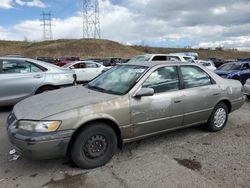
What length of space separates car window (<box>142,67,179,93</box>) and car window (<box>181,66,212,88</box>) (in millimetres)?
218

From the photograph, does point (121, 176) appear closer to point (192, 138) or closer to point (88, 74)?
point (192, 138)

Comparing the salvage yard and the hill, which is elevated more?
the hill

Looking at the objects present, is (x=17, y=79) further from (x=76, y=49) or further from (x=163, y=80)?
(x=76, y=49)

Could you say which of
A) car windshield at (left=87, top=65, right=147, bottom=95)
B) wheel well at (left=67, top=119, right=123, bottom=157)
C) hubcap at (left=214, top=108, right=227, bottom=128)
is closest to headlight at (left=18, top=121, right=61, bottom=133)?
wheel well at (left=67, top=119, right=123, bottom=157)

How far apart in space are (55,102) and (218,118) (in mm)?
3348

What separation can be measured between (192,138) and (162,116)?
42.4 inches

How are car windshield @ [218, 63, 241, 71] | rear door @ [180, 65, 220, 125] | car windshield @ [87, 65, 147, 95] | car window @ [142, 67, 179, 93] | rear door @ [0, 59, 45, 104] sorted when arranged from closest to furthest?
car windshield @ [87, 65, 147, 95] → car window @ [142, 67, 179, 93] → rear door @ [180, 65, 220, 125] → rear door @ [0, 59, 45, 104] → car windshield @ [218, 63, 241, 71]

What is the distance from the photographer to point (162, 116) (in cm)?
439

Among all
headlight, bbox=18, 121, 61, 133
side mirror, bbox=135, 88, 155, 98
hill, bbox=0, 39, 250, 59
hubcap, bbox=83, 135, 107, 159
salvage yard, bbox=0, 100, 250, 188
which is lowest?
salvage yard, bbox=0, 100, 250, 188

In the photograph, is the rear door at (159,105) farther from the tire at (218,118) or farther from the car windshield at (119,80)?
the tire at (218,118)

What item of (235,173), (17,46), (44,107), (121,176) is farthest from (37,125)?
(17,46)

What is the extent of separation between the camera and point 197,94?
489cm

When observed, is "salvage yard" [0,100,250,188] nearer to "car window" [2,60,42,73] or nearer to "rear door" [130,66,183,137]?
"rear door" [130,66,183,137]

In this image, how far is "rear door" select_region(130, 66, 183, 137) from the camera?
4117mm
